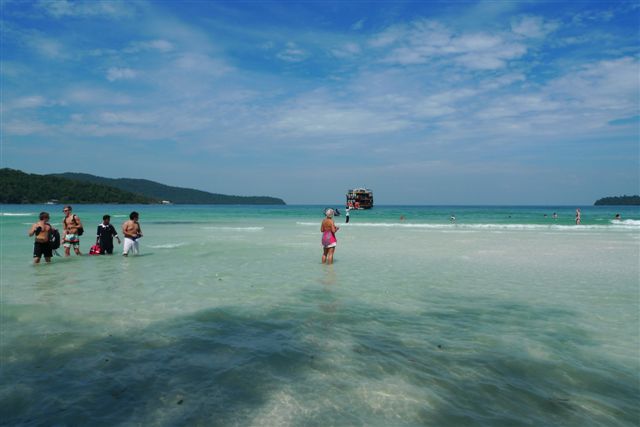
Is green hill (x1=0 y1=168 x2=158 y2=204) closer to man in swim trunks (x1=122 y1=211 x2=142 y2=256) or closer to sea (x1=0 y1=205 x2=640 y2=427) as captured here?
man in swim trunks (x1=122 y1=211 x2=142 y2=256)

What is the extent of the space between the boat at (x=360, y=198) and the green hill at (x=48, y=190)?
114 meters

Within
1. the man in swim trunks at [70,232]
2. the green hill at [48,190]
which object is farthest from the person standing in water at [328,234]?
the green hill at [48,190]

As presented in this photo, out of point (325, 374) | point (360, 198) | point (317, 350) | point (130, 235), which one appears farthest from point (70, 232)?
point (360, 198)

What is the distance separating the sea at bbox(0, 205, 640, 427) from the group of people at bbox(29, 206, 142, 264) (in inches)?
88.5

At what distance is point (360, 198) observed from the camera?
109 metres

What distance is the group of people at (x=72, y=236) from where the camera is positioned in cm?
1427

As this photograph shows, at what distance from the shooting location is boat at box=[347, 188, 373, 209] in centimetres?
10612

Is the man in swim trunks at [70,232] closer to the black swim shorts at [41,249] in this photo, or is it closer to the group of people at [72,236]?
the group of people at [72,236]

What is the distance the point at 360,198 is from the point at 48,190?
4773 inches

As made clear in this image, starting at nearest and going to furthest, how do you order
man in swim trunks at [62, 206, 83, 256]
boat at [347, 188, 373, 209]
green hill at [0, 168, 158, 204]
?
man in swim trunks at [62, 206, 83, 256], boat at [347, 188, 373, 209], green hill at [0, 168, 158, 204]

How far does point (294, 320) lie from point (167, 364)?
106 inches

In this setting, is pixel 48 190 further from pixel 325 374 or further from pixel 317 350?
pixel 325 374

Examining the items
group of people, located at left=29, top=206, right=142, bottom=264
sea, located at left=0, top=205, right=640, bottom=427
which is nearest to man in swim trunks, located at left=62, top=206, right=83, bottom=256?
group of people, located at left=29, top=206, right=142, bottom=264

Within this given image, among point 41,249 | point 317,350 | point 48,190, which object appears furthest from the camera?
point 48,190
